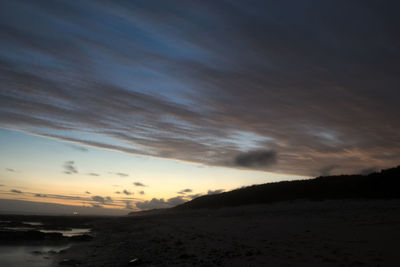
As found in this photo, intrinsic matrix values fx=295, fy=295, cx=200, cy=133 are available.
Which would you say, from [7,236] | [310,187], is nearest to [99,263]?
[7,236]

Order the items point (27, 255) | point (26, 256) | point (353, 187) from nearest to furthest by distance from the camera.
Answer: point (26, 256), point (27, 255), point (353, 187)

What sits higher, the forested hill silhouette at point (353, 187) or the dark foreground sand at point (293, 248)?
the forested hill silhouette at point (353, 187)

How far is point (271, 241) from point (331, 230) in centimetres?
393

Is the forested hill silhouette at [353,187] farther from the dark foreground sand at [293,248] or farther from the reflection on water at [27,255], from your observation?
the reflection on water at [27,255]

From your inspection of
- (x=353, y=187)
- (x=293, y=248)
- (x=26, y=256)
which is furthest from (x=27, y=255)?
(x=353, y=187)

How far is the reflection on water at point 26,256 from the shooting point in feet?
51.2

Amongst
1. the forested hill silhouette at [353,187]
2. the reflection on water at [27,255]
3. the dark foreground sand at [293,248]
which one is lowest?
the reflection on water at [27,255]

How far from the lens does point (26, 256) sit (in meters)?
17.9

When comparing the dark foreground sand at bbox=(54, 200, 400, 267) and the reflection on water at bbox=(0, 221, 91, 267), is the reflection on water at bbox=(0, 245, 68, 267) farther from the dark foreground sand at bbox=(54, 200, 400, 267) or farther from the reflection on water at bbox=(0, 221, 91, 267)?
the dark foreground sand at bbox=(54, 200, 400, 267)

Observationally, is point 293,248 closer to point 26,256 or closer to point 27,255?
point 26,256

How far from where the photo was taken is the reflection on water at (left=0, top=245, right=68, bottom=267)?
1561 cm

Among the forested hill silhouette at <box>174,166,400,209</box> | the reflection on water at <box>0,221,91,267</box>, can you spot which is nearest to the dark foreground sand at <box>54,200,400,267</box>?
the reflection on water at <box>0,221,91,267</box>

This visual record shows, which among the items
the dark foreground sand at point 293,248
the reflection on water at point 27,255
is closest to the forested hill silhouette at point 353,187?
the dark foreground sand at point 293,248

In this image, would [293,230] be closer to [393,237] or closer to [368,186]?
[393,237]
